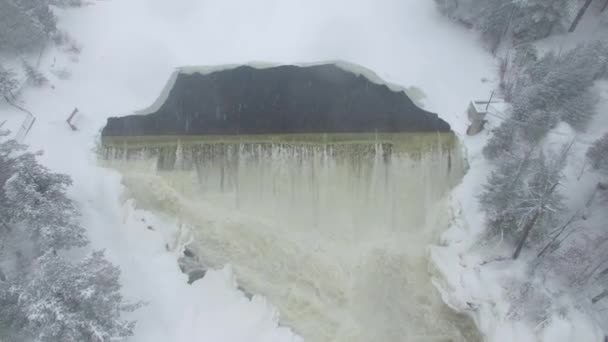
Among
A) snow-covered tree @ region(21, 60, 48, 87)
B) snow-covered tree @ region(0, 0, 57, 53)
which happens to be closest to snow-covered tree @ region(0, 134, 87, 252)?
snow-covered tree @ region(21, 60, 48, 87)

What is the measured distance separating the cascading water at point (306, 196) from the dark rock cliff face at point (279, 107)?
0.79 metres

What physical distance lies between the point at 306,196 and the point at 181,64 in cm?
1231

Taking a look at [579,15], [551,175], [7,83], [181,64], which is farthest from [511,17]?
[7,83]

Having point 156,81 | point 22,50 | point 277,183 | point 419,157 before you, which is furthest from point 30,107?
point 419,157

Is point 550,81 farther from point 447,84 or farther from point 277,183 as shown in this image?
point 277,183

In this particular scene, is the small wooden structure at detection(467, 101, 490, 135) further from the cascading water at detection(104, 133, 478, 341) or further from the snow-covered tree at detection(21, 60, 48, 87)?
the snow-covered tree at detection(21, 60, 48, 87)

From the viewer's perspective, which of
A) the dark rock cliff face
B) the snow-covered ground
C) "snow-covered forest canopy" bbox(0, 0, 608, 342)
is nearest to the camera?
"snow-covered forest canopy" bbox(0, 0, 608, 342)

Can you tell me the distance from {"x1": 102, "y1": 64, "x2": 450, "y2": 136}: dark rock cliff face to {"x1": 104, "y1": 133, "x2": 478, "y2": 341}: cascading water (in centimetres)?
79

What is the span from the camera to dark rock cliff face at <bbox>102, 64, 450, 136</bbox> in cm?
2172

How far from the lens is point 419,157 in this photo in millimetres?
21156

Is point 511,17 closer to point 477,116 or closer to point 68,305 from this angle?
point 477,116

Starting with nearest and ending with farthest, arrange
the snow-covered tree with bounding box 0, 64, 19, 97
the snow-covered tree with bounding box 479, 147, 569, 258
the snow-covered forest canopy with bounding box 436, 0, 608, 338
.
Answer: the snow-covered tree with bounding box 479, 147, 569, 258, the snow-covered forest canopy with bounding box 436, 0, 608, 338, the snow-covered tree with bounding box 0, 64, 19, 97

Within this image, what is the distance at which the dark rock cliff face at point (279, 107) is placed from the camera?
21.7m

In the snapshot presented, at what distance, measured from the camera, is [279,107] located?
22.7m
